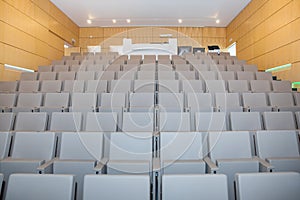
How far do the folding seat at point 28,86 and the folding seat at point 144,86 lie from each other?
4.34 feet

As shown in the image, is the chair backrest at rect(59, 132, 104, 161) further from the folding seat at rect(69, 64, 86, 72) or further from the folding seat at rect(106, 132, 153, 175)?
the folding seat at rect(69, 64, 86, 72)

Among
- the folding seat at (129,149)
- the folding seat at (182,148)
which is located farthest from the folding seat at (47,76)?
the folding seat at (182,148)

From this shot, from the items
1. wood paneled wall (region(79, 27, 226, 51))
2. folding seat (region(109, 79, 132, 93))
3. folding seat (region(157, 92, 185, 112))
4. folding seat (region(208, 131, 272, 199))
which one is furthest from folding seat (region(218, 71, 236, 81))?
wood paneled wall (region(79, 27, 226, 51))

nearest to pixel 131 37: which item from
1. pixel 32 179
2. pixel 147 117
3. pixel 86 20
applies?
pixel 86 20

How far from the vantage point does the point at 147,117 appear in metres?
2.09

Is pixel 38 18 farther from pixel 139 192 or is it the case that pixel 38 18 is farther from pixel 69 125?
pixel 139 192

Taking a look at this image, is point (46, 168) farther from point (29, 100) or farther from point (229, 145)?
point (29, 100)

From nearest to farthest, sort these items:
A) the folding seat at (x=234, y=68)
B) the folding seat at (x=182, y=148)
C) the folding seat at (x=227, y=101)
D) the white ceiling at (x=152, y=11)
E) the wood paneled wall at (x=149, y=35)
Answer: the folding seat at (x=182, y=148), the folding seat at (x=227, y=101), the folding seat at (x=234, y=68), the white ceiling at (x=152, y=11), the wood paneled wall at (x=149, y=35)

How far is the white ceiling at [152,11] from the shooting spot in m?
5.30

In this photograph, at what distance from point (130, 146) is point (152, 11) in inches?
193

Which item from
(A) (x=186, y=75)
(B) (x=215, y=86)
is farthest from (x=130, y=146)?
(A) (x=186, y=75)

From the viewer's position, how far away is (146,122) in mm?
2086

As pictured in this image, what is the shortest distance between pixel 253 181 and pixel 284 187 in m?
0.12

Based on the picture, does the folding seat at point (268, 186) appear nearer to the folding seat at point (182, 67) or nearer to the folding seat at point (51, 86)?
the folding seat at point (51, 86)
